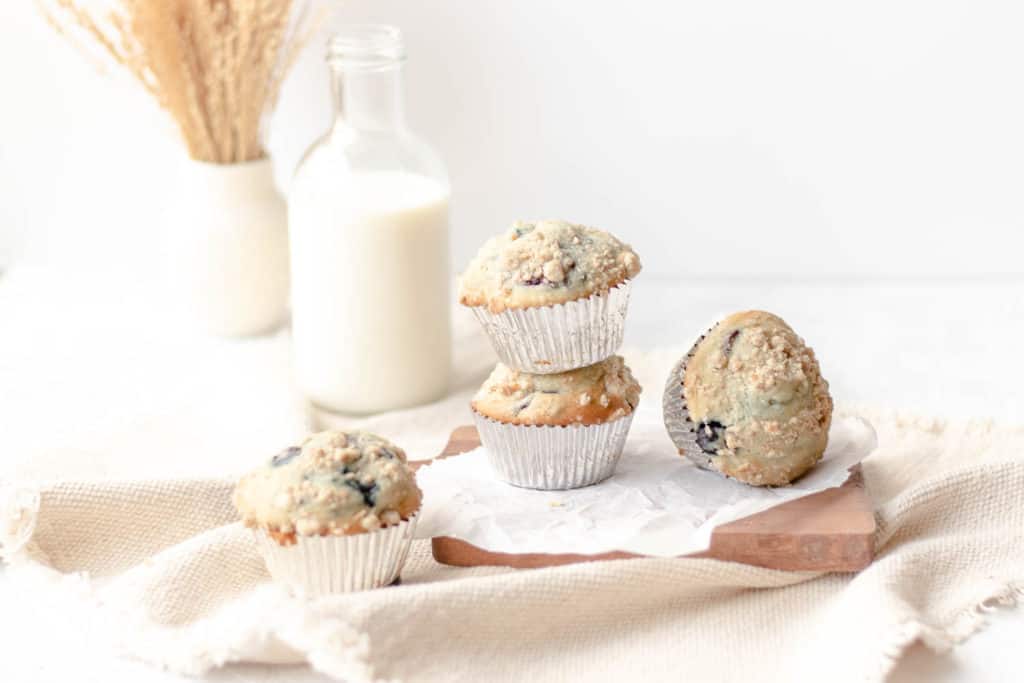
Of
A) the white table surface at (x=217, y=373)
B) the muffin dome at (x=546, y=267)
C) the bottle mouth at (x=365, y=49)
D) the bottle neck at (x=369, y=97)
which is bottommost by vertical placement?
the white table surface at (x=217, y=373)

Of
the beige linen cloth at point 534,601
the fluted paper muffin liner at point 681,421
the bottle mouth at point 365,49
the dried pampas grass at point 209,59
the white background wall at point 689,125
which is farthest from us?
Result: the white background wall at point 689,125

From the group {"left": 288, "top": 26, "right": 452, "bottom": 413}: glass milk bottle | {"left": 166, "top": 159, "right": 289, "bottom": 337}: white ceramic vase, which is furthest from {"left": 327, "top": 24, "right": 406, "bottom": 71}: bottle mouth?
{"left": 166, "top": 159, "right": 289, "bottom": 337}: white ceramic vase

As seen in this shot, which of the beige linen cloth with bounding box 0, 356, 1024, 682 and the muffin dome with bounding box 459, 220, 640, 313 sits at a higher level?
the muffin dome with bounding box 459, 220, 640, 313

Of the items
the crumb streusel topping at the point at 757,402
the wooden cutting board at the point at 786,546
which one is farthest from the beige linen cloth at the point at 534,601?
the crumb streusel topping at the point at 757,402

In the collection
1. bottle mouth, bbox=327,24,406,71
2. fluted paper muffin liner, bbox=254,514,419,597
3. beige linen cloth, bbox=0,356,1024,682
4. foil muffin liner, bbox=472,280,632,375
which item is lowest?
beige linen cloth, bbox=0,356,1024,682

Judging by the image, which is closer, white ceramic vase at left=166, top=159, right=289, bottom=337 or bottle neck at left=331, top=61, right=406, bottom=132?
bottle neck at left=331, top=61, right=406, bottom=132

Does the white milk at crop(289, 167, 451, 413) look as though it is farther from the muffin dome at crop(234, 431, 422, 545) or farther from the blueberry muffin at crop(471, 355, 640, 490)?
the muffin dome at crop(234, 431, 422, 545)

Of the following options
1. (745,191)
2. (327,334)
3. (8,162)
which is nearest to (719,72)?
(745,191)

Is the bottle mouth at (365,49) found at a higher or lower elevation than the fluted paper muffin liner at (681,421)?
higher

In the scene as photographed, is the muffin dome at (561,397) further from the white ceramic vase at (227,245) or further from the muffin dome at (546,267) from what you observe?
the white ceramic vase at (227,245)
